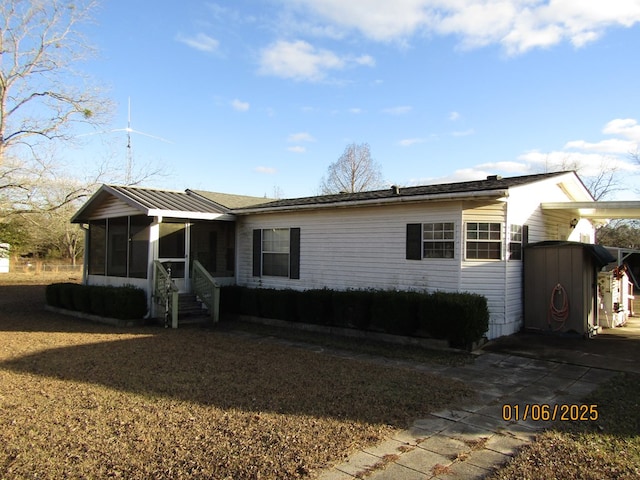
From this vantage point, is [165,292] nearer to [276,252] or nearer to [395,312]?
[276,252]

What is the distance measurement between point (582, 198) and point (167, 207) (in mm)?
12642

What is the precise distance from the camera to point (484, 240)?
31.5 ft

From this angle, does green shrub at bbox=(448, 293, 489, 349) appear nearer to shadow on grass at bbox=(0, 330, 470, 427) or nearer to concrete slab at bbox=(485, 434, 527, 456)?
shadow on grass at bbox=(0, 330, 470, 427)

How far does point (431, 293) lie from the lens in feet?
32.2

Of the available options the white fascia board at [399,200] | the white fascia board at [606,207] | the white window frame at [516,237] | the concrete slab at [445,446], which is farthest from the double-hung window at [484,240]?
the concrete slab at [445,446]

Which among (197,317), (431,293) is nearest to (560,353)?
(431,293)

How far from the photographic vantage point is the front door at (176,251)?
1256cm

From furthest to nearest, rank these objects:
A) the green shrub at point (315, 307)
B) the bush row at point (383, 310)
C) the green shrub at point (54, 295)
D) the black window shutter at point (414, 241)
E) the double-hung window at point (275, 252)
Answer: the green shrub at point (54, 295), the double-hung window at point (275, 252), the green shrub at point (315, 307), the black window shutter at point (414, 241), the bush row at point (383, 310)

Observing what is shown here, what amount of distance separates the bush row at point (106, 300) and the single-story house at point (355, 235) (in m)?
0.52

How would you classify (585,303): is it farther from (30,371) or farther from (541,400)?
(30,371)

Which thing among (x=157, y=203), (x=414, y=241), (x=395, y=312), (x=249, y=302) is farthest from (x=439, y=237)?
(x=157, y=203)

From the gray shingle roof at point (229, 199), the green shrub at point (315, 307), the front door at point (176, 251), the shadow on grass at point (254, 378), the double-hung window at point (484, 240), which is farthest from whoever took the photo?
the gray shingle roof at point (229, 199)

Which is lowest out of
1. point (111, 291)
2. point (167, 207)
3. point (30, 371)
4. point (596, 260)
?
point (30, 371)
